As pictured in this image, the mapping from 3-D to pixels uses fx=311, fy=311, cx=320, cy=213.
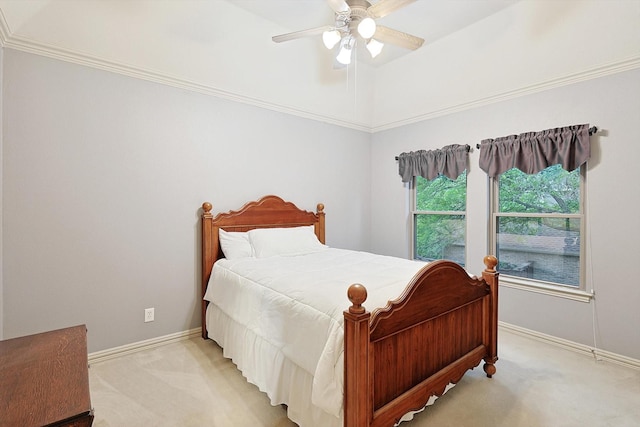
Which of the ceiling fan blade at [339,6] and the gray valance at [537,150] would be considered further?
the gray valance at [537,150]

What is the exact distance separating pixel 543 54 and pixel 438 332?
9.30 feet

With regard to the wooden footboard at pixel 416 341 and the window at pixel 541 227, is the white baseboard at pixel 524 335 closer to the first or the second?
the window at pixel 541 227

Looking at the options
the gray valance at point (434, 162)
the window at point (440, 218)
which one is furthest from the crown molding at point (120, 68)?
the window at point (440, 218)

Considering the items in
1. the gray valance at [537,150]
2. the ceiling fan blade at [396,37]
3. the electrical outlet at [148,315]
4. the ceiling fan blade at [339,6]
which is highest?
the ceiling fan blade at [339,6]

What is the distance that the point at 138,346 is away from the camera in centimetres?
271

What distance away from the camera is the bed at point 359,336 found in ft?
4.75

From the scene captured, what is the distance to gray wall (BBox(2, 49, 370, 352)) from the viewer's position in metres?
2.25

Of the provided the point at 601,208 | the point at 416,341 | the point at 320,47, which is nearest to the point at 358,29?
the point at 416,341

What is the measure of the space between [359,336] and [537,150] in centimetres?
270

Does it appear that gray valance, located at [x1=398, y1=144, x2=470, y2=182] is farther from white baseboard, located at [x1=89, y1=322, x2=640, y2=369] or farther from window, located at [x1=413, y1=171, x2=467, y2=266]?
white baseboard, located at [x1=89, y1=322, x2=640, y2=369]

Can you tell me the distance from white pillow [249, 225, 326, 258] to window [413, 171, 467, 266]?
60.6 inches

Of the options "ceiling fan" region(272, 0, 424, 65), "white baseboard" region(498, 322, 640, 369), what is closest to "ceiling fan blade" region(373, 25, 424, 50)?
"ceiling fan" region(272, 0, 424, 65)

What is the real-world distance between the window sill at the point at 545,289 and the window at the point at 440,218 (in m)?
0.56

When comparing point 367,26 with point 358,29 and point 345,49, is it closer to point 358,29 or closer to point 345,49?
point 358,29
